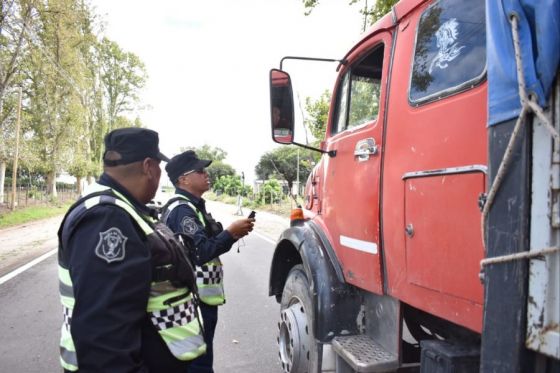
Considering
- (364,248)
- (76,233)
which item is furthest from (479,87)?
(76,233)

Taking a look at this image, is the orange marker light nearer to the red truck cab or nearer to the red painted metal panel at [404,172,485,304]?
the red truck cab

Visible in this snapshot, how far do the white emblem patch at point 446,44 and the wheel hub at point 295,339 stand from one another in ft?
5.80

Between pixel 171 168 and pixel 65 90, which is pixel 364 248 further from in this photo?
pixel 65 90

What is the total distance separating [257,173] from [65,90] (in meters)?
42.7

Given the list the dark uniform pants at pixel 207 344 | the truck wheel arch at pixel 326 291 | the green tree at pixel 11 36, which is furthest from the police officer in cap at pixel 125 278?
the green tree at pixel 11 36

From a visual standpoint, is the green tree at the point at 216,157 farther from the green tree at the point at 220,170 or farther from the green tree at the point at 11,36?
the green tree at the point at 11,36

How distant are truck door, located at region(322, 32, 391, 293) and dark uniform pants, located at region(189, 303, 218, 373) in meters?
1.03

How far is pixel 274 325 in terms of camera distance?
5.30 meters

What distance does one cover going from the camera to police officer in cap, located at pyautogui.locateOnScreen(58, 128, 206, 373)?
4.88 ft

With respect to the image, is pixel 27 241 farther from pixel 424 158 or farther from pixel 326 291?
pixel 424 158

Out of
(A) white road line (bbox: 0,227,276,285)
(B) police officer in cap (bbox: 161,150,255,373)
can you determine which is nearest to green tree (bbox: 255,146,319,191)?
(A) white road line (bbox: 0,227,276,285)

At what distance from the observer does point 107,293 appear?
1.48 meters

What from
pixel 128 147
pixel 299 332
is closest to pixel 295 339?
pixel 299 332

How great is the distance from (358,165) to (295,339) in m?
1.22
